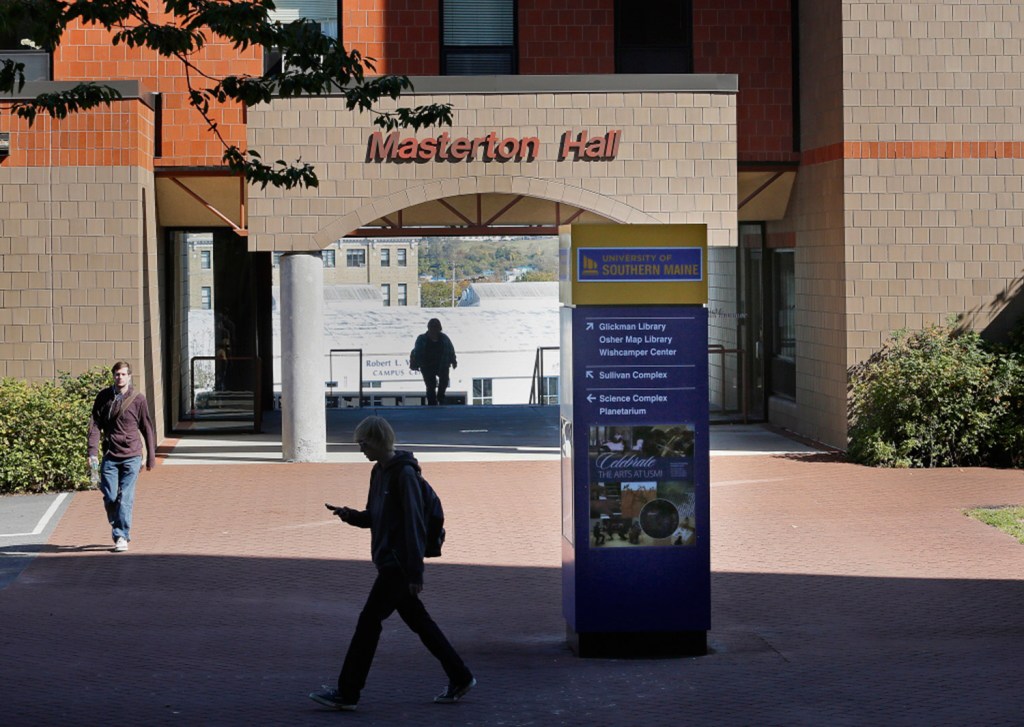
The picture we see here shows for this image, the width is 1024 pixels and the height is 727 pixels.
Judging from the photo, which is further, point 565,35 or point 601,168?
point 565,35

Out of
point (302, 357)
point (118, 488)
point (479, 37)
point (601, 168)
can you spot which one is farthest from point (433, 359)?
point (118, 488)

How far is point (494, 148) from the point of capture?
65.2 feet

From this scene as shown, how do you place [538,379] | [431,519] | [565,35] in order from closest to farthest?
[431,519]
[565,35]
[538,379]

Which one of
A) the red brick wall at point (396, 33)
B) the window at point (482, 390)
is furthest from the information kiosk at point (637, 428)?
the window at point (482, 390)

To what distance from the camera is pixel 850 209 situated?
2014 cm

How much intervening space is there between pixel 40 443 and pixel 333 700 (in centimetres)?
981

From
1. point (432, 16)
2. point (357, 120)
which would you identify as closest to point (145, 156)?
point (357, 120)

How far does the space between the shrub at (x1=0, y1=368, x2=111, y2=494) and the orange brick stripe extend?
33.8 feet

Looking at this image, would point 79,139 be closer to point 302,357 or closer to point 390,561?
point 302,357

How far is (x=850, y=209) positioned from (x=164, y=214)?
32.6ft

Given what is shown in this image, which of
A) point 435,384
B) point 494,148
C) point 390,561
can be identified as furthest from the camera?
point 435,384

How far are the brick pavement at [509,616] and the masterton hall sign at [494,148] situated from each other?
450cm

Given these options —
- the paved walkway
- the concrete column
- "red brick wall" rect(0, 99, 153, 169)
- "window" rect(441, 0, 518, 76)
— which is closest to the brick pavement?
the paved walkway

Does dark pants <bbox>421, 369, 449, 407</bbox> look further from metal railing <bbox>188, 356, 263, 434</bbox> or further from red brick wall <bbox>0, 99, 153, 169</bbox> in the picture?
red brick wall <bbox>0, 99, 153, 169</bbox>
